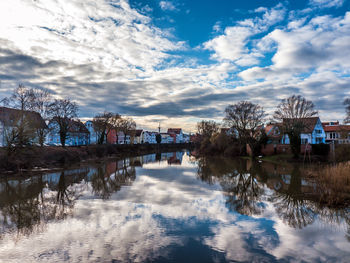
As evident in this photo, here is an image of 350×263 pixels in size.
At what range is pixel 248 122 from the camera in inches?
1730

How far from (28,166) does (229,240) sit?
2530 centimetres

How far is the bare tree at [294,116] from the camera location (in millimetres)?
35969

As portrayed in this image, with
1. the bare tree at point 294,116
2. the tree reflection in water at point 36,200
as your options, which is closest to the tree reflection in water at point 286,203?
the tree reflection in water at point 36,200

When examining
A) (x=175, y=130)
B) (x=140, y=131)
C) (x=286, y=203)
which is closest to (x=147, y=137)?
(x=140, y=131)

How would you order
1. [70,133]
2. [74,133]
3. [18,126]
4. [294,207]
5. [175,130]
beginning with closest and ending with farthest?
[294,207], [18,126], [70,133], [74,133], [175,130]

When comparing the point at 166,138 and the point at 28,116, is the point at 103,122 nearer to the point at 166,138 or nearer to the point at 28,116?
the point at 28,116

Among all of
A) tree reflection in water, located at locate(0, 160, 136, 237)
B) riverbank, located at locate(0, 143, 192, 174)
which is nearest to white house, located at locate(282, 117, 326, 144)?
riverbank, located at locate(0, 143, 192, 174)

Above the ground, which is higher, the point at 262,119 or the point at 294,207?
the point at 262,119

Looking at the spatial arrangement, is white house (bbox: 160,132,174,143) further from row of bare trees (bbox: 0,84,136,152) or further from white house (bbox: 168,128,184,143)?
row of bare trees (bbox: 0,84,136,152)

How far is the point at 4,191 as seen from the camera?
1531cm

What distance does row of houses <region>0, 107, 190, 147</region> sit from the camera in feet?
84.1

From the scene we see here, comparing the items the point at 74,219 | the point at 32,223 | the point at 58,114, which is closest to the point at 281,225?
the point at 74,219

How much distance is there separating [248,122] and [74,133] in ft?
130

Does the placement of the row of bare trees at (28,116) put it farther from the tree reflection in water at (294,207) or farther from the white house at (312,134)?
the white house at (312,134)
